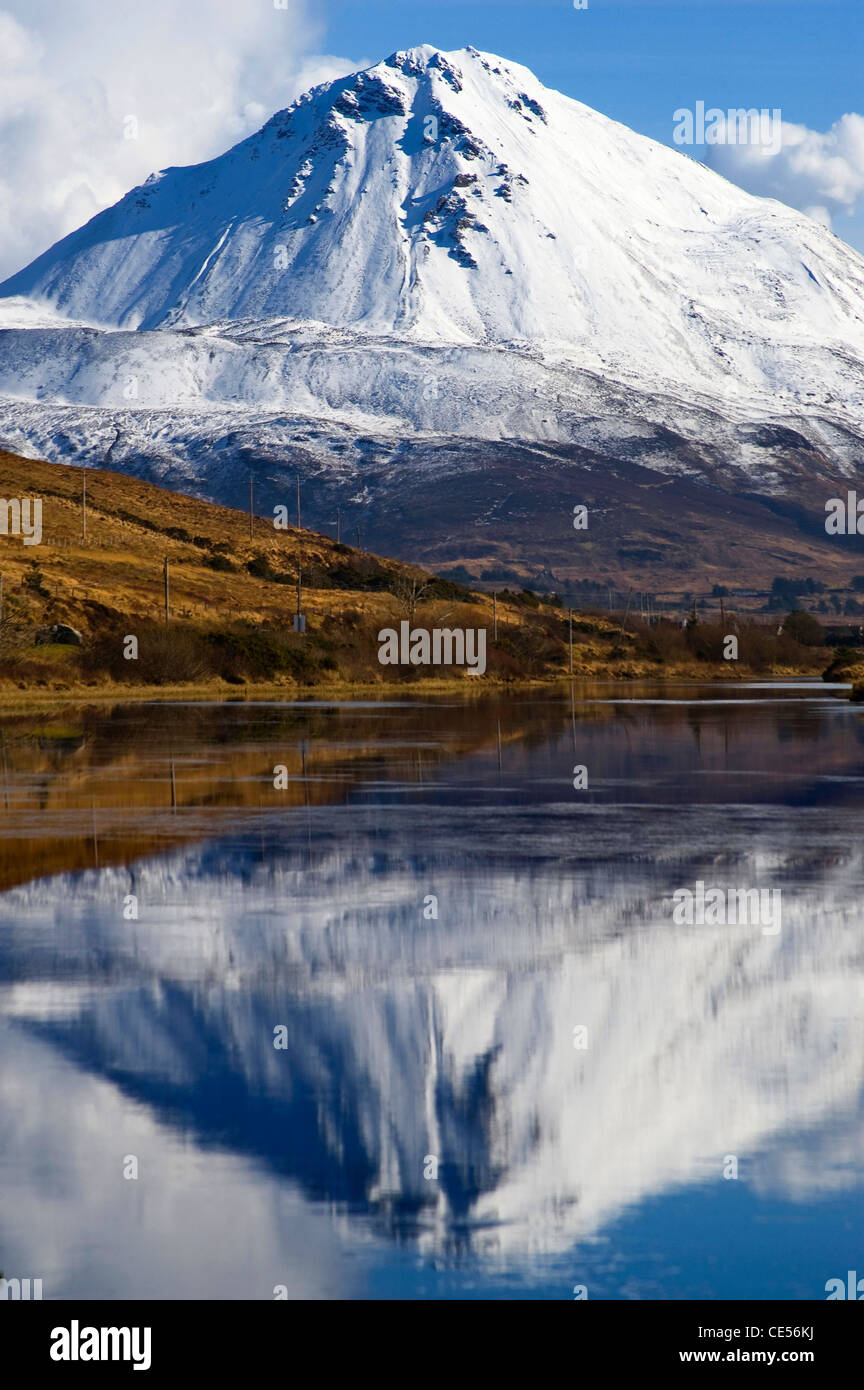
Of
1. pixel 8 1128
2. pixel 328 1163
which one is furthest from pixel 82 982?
pixel 328 1163

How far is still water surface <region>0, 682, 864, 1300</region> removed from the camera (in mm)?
6512

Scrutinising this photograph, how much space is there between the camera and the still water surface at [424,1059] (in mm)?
6512

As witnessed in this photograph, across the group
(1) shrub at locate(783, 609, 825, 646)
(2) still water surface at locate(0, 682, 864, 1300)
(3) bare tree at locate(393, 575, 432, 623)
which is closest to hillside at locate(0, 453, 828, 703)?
(3) bare tree at locate(393, 575, 432, 623)

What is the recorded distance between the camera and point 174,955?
38.3 feet

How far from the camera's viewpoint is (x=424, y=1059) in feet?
29.6

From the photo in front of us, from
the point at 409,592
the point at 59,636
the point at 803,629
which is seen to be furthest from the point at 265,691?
the point at 803,629

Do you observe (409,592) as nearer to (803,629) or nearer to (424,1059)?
(803,629)

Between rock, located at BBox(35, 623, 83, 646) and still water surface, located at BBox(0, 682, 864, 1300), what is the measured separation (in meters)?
49.4

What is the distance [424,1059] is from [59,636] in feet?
203

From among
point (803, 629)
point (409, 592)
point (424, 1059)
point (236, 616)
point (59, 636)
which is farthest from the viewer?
point (803, 629)

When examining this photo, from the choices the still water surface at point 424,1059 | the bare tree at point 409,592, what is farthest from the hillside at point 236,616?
the still water surface at point 424,1059
